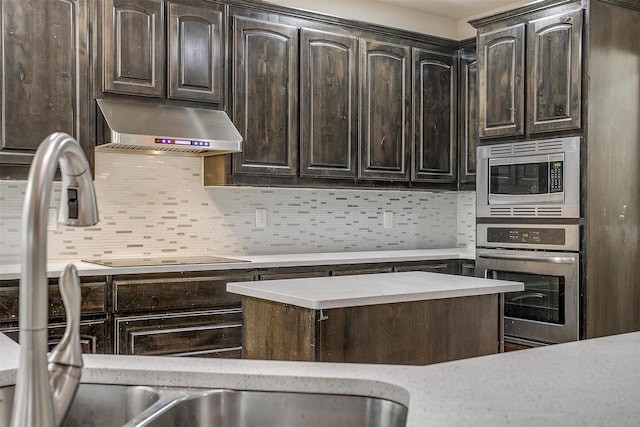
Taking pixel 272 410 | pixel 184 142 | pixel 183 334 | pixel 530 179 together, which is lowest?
pixel 183 334

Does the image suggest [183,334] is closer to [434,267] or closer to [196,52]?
[196,52]

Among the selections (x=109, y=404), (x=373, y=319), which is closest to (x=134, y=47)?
(x=373, y=319)

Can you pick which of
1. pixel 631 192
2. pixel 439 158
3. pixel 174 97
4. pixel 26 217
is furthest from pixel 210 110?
pixel 26 217

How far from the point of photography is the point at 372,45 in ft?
15.4

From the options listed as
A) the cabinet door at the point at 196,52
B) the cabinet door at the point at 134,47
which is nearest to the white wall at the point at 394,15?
the cabinet door at the point at 196,52

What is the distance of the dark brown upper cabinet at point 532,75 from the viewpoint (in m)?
4.00

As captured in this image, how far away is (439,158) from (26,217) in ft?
14.7

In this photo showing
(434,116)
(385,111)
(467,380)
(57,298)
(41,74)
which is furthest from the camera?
(434,116)

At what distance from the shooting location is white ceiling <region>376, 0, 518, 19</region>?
16.4 ft

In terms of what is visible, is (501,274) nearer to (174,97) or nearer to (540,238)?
(540,238)

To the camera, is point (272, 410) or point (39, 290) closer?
point (39, 290)

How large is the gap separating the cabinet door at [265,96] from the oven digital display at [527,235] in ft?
4.40

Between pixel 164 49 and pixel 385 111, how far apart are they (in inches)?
64.2

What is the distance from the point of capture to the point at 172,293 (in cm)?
355
